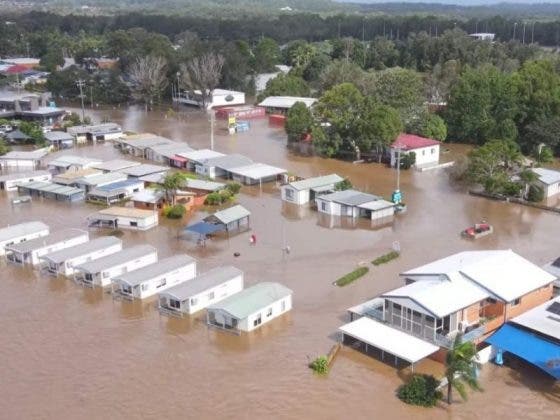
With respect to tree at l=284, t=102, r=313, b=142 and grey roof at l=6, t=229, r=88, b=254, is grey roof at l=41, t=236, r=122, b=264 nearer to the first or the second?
grey roof at l=6, t=229, r=88, b=254

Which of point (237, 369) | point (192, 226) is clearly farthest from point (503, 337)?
point (192, 226)

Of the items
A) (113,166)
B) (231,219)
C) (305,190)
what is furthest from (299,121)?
(231,219)

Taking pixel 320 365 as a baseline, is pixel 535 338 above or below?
above

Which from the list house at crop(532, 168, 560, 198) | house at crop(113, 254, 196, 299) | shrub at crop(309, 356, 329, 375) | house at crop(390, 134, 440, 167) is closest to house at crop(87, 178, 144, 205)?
house at crop(113, 254, 196, 299)

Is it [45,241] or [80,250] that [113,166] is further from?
[80,250]

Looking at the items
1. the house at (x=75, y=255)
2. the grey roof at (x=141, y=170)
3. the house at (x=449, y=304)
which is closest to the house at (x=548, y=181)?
the house at (x=449, y=304)

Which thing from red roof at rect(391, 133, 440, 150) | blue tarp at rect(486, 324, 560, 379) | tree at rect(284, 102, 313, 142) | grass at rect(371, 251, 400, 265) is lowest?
grass at rect(371, 251, 400, 265)

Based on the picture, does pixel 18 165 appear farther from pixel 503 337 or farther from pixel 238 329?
pixel 503 337
